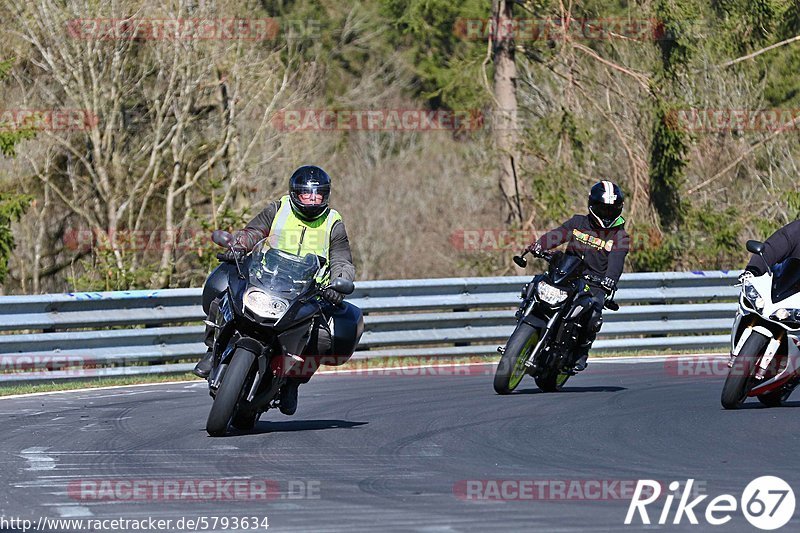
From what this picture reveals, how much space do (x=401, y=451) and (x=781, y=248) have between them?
12.4 feet

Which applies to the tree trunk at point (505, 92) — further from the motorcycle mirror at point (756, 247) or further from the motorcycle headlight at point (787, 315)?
the motorcycle headlight at point (787, 315)

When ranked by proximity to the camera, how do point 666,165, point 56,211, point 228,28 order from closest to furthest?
1. point 666,165
2. point 228,28
3. point 56,211

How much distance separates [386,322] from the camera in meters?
16.2

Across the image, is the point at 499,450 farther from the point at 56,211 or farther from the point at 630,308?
the point at 56,211

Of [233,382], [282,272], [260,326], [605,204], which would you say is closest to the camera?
[233,382]

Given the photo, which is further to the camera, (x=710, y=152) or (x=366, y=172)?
(x=366, y=172)

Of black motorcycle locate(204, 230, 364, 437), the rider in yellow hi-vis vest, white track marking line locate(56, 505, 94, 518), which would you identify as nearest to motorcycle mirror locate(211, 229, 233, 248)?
black motorcycle locate(204, 230, 364, 437)

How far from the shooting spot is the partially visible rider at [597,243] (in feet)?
40.4

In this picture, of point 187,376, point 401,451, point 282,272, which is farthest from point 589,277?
point 187,376

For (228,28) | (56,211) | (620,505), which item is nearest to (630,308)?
(620,505)

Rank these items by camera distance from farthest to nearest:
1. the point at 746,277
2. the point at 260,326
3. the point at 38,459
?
1. the point at 746,277
2. the point at 260,326
3. the point at 38,459

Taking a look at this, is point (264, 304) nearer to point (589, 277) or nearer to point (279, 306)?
point (279, 306)

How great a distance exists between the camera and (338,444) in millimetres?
9117

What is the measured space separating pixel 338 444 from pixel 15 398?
4415 mm
